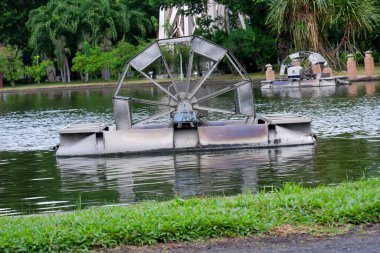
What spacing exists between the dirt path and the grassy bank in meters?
0.17

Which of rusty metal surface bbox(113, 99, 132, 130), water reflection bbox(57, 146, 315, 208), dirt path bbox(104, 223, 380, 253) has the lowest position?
water reflection bbox(57, 146, 315, 208)

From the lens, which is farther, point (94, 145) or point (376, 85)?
point (376, 85)

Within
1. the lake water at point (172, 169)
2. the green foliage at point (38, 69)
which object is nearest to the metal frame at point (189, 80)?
the lake water at point (172, 169)

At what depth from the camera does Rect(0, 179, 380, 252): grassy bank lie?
372 inches

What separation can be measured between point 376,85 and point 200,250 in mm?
42049

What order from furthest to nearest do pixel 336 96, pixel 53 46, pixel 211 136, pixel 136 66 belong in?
pixel 53 46 < pixel 336 96 < pixel 136 66 < pixel 211 136

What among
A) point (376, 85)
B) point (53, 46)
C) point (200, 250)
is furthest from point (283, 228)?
point (53, 46)

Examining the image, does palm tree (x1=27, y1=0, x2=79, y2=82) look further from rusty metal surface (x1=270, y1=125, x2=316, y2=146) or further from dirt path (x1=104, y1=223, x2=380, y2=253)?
dirt path (x1=104, y1=223, x2=380, y2=253)

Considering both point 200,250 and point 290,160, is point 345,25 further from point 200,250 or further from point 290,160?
point 200,250

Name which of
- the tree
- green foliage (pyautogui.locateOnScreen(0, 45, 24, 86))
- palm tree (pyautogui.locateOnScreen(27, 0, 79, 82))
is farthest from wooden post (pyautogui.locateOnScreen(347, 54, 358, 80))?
the tree

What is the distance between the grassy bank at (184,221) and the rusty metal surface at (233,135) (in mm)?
12004

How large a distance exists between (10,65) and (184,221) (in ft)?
244

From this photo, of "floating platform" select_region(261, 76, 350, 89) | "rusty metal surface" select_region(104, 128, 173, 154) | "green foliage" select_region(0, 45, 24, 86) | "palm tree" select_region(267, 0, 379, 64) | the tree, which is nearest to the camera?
"rusty metal surface" select_region(104, 128, 173, 154)

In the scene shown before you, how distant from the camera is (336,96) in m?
42.9
